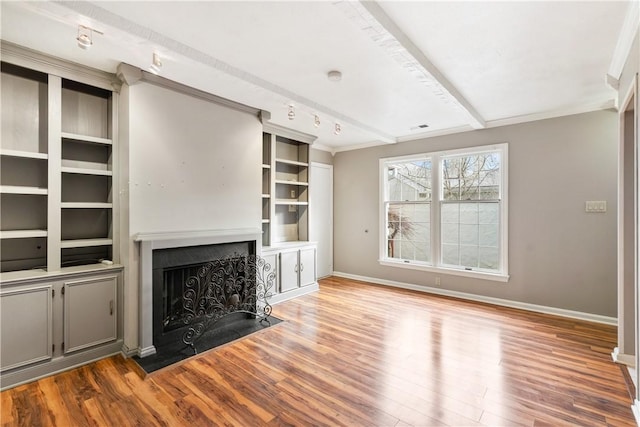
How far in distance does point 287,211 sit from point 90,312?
3.13 meters

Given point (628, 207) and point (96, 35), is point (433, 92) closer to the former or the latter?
point (628, 207)

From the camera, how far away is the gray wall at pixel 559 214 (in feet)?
11.8

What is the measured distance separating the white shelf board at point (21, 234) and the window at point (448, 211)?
4658 mm

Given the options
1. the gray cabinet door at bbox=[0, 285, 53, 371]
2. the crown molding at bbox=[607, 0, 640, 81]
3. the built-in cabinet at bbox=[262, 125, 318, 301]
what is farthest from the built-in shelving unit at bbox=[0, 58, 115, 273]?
the crown molding at bbox=[607, 0, 640, 81]

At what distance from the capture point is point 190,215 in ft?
10.7

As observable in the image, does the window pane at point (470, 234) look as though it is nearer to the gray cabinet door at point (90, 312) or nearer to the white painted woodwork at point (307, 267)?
the white painted woodwork at point (307, 267)

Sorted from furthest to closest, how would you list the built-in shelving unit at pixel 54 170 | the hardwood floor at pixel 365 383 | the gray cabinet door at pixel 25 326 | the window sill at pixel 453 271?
the window sill at pixel 453 271 → the built-in shelving unit at pixel 54 170 → the gray cabinet door at pixel 25 326 → the hardwood floor at pixel 365 383

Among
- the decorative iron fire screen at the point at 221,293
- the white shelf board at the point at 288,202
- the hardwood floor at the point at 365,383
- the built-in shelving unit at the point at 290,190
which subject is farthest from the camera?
the built-in shelving unit at the point at 290,190

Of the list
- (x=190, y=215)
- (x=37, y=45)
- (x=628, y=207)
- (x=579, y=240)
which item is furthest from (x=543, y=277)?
(x=37, y=45)

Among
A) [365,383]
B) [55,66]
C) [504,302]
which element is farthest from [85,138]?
[504,302]

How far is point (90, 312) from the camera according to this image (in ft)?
8.77

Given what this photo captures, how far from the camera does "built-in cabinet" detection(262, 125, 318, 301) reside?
4516 mm

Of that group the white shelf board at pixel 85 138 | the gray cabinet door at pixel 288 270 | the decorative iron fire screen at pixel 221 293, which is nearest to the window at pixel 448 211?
the gray cabinet door at pixel 288 270

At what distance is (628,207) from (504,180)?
67.2 inches
